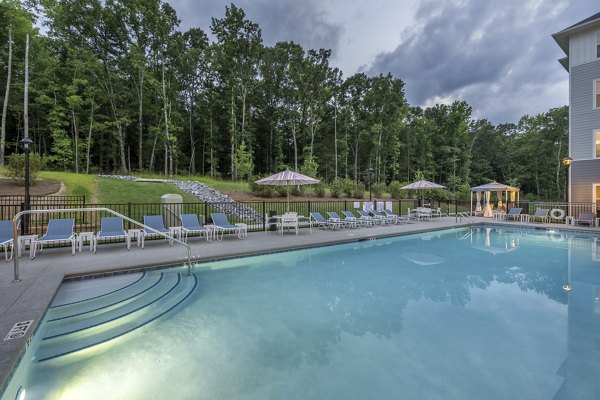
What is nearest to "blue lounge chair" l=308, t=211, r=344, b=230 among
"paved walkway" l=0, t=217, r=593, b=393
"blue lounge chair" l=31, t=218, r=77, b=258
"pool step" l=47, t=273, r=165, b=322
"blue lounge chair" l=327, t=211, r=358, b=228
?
"blue lounge chair" l=327, t=211, r=358, b=228

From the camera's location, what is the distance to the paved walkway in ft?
10.4

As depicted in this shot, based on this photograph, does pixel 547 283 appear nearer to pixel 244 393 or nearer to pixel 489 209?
pixel 244 393

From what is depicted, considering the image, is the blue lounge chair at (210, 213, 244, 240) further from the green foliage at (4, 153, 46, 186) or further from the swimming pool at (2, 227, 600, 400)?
the green foliage at (4, 153, 46, 186)

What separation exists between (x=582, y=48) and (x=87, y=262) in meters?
22.5

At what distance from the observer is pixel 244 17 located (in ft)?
72.9

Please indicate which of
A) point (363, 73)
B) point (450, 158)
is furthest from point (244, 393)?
point (450, 158)

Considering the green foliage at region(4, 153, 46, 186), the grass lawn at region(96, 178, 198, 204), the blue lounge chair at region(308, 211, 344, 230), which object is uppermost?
the green foliage at region(4, 153, 46, 186)

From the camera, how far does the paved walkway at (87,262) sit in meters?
3.18

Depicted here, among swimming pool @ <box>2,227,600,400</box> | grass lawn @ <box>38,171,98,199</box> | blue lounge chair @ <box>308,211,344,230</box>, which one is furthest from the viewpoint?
grass lawn @ <box>38,171,98,199</box>

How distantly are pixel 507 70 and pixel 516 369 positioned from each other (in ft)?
93.5

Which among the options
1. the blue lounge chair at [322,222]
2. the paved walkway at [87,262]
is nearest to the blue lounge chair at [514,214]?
the paved walkway at [87,262]

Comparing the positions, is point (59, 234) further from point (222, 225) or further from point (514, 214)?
point (514, 214)

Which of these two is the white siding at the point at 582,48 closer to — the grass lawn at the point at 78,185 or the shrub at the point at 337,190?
the shrub at the point at 337,190

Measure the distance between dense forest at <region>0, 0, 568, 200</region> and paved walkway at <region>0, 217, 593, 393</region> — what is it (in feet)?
41.2
